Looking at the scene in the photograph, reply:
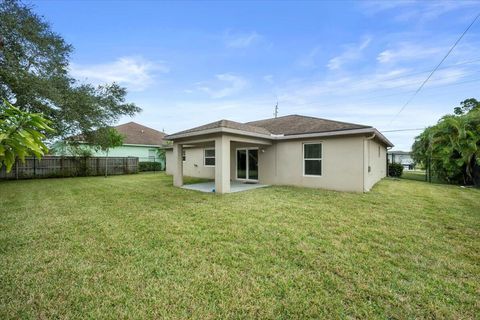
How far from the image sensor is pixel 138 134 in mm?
26516

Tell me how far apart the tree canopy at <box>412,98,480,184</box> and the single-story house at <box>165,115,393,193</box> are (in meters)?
5.00

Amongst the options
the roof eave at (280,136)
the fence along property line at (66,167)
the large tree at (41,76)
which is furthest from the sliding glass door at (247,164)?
the fence along property line at (66,167)

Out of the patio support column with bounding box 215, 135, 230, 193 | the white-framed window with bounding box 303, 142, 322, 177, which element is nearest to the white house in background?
the patio support column with bounding box 215, 135, 230, 193

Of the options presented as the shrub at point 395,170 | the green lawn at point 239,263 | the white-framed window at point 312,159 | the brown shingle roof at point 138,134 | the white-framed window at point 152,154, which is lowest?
the green lawn at point 239,263

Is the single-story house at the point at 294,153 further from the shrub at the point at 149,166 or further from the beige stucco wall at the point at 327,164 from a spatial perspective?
the shrub at the point at 149,166

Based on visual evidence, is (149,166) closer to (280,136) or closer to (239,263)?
(280,136)

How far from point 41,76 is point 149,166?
509 inches

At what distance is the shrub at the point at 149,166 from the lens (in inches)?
876

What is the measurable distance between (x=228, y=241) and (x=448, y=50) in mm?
12664

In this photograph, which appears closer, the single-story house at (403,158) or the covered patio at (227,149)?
the covered patio at (227,149)

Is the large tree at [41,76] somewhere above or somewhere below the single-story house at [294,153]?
above

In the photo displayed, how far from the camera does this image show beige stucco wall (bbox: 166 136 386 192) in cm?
927

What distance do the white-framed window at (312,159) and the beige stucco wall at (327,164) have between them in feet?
0.56

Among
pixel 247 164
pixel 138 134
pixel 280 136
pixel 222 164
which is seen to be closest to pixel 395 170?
pixel 280 136
